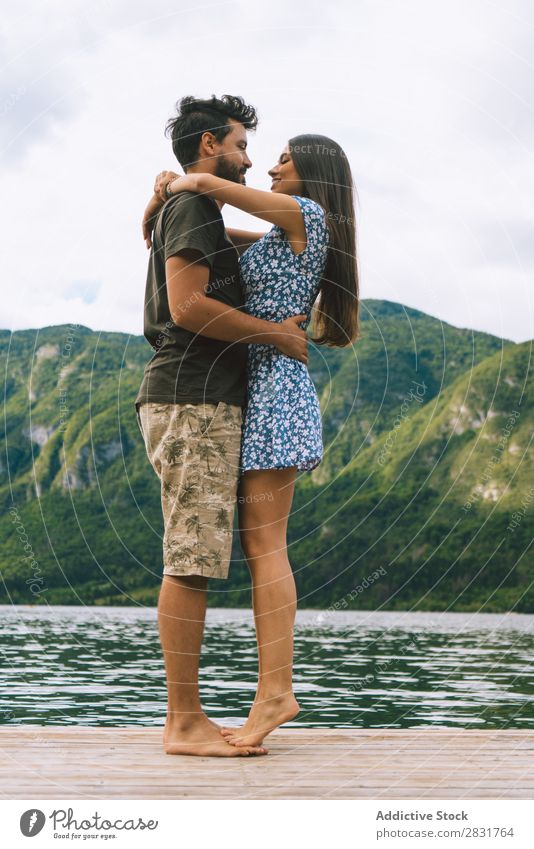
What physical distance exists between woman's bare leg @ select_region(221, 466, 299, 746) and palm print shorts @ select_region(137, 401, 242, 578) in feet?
0.47

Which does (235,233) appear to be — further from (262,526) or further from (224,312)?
(262,526)

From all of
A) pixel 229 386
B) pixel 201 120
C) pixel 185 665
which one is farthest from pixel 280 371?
pixel 185 665

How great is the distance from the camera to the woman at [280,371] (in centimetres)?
541

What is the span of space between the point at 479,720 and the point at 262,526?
22623 millimetres

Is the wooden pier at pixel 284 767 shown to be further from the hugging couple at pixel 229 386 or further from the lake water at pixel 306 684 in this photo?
the lake water at pixel 306 684

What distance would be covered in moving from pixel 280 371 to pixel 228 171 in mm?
1201

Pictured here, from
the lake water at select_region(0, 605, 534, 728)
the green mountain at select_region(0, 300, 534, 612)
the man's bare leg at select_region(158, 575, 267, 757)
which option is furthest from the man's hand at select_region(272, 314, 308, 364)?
the green mountain at select_region(0, 300, 534, 612)

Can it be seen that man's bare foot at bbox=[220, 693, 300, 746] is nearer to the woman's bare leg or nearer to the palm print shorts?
the woman's bare leg

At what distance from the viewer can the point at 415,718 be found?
84.7 ft

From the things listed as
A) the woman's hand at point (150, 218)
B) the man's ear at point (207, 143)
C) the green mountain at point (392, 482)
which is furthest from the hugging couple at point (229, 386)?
the green mountain at point (392, 482)

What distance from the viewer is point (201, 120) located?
18.8 ft

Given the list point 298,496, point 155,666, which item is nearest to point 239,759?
point 155,666

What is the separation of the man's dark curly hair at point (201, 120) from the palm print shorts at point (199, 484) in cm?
154

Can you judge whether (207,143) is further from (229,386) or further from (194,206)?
(229,386)
